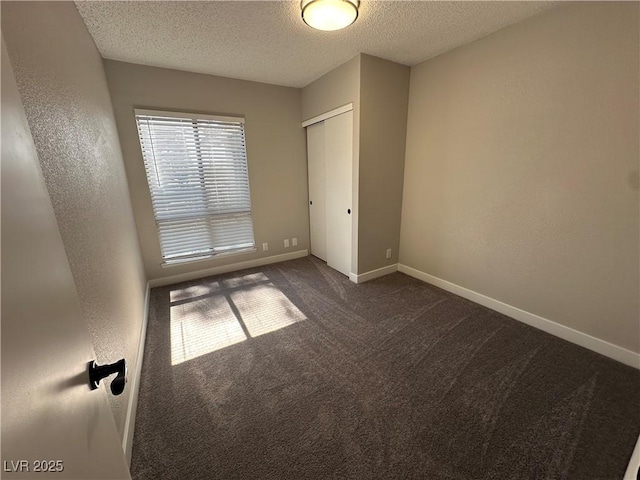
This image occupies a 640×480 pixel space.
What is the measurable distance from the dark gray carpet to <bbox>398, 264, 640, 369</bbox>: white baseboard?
8cm

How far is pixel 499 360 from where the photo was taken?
185 cm

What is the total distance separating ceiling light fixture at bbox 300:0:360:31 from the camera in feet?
5.40

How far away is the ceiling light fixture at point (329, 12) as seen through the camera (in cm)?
165

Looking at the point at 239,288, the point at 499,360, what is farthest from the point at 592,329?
the point at 239,288

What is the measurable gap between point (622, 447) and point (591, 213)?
1.39 meters

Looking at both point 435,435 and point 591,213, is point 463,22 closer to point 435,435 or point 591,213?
point 591,213

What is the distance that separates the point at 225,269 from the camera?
352 cm

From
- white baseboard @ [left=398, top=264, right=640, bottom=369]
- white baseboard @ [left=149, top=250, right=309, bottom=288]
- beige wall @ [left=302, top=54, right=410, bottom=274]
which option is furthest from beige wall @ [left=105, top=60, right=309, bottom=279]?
white baseboard @ [left=398, top=264, right=640, bottom=369]

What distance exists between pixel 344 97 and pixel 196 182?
77.9 inches

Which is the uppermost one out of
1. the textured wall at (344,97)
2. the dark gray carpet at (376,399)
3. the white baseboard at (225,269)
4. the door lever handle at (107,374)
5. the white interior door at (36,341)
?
the textured wall at (344,97)

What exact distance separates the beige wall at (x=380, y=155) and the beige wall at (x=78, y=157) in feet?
7.14

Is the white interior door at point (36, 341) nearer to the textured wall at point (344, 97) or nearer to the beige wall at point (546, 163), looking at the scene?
the textured wall at point (344, 97)

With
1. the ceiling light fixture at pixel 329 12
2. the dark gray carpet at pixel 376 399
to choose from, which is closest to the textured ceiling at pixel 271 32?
the ceiling light fixture at pixel 329 12

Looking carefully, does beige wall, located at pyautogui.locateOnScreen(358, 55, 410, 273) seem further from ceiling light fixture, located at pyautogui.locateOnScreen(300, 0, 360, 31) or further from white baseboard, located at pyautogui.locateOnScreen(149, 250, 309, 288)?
white baseboard, located at pyautogui.locateOnScreen(149, 250, 309, 288)
